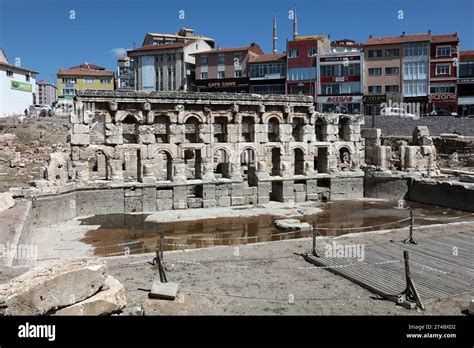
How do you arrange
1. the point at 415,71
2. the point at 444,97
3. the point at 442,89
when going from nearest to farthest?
the point at 444,97
the point at 442,89
the point at 415,71

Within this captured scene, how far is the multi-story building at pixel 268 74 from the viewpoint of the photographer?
59750 millimetres

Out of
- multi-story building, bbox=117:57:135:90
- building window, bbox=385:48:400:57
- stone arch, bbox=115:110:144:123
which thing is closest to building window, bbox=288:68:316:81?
building window, bbox=385:48:400:57

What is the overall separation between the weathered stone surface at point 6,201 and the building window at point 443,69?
163ft

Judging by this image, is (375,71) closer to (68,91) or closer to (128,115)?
(128,115)

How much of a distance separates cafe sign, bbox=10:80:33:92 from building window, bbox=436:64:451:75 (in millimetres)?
49746

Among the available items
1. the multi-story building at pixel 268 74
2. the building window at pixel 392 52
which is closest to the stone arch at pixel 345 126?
the building window at pixel 392 52

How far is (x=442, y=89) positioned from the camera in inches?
2146

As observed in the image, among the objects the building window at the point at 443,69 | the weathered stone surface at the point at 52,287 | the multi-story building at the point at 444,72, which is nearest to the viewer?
the weathered stone surface at the point at 52,287

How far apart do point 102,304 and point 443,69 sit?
179 feet

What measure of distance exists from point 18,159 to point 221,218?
59.6 feet

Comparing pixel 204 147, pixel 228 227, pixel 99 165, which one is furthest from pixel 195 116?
pixel 99 165

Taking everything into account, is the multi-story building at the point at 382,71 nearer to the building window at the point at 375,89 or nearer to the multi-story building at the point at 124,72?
the building window at the point at 375,89

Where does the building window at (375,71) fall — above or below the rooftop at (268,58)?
below
